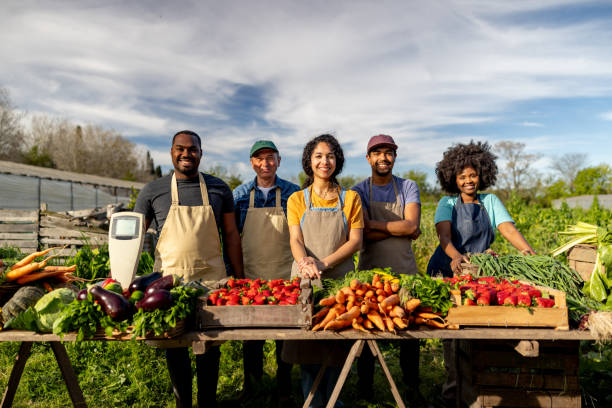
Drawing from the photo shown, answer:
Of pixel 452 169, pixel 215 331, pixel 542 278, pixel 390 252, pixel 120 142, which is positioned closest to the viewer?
pixel 215 331

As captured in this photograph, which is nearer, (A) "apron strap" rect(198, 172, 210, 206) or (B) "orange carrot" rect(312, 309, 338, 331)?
(B) "orange carrot" rect(312, 309, 338, 331)

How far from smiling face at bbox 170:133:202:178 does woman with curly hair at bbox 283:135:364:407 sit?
2.85ft

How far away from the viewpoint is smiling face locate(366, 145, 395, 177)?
3.62m

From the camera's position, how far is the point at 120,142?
206ft

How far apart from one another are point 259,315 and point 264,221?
156 centimetres

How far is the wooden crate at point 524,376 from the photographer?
289 cm

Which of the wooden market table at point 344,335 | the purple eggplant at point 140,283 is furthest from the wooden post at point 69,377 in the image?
the purple eggplant at point 140,283

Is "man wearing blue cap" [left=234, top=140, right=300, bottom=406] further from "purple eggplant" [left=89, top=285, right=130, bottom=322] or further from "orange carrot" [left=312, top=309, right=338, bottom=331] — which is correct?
"purple eggplant" [left=89, top=285, right=130, bottom=322]

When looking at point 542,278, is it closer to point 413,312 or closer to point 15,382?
point 413,312

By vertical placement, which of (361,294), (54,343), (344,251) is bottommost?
(54,343)

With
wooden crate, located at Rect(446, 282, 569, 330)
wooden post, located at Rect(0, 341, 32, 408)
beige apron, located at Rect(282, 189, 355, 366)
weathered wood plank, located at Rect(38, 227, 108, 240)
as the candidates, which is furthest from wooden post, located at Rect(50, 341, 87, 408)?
weathered wood plank, located at Rect(38, 227, 108, 240)

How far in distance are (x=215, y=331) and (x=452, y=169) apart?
2676 mm

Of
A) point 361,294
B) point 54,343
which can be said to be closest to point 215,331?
point 361,294

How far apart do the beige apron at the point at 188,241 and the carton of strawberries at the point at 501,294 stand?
1.90 meters
